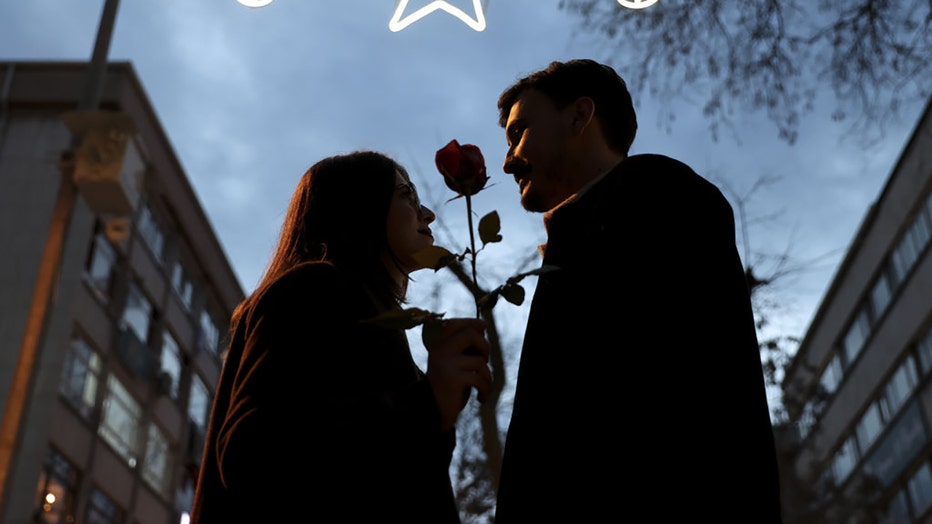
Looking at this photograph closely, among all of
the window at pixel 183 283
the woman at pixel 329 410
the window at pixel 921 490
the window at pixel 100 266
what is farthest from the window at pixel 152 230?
the woman at pixel 329 410

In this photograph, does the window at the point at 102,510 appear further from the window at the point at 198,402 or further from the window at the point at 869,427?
the window at the point at 869,427

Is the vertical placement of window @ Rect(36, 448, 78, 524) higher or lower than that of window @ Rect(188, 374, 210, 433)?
lower

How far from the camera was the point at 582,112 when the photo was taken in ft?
9.39

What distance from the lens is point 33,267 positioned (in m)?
23.9

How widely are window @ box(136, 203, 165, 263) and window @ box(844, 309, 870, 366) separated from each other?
23563 millimetres

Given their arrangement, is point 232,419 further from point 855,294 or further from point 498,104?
point 855,294

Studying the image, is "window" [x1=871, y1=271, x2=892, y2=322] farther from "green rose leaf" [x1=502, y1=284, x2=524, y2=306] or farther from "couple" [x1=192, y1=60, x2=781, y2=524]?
"green rose leaf" [x1=502, y1=284, x2=524, y2=306]

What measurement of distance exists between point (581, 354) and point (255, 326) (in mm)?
705

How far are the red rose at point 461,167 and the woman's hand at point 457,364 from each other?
31 cm

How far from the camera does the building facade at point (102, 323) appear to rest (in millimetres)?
23422

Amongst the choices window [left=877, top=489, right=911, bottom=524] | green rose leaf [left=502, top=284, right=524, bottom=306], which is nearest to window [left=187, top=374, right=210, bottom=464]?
window [left=877, top=489, right=911, bottom=524]

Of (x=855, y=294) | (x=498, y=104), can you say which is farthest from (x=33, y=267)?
(x=855, y=294)

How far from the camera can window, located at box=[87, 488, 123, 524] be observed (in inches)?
1014

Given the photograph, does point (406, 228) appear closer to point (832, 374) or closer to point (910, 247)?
point (910, 247)
